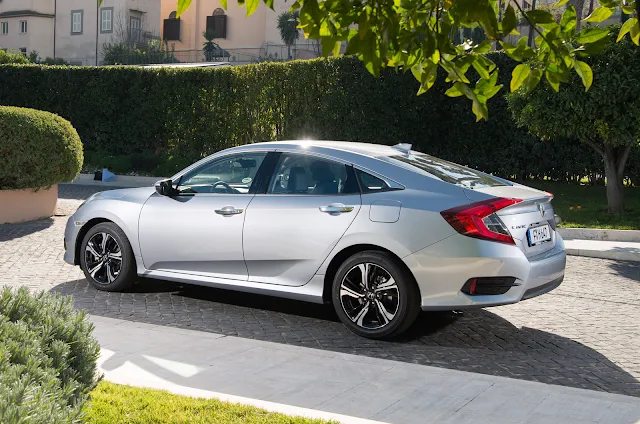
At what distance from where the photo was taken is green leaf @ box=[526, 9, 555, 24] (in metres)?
3.25

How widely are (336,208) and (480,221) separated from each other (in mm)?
1274

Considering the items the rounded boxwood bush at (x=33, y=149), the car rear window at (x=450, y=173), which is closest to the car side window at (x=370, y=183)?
the car rear window at (x=450, y=173)

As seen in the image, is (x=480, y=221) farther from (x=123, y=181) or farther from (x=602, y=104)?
(x=123, y=181)

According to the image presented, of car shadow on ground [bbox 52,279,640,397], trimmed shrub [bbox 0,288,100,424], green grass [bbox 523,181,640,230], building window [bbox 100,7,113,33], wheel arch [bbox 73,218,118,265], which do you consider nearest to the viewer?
trimmed shrub [bbox 0,288,100,424]

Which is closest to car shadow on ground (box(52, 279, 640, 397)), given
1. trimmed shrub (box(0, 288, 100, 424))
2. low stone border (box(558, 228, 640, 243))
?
trimmed shrub (box(0, 288, 100, 424))

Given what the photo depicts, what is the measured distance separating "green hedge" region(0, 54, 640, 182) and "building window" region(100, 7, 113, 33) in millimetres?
41716

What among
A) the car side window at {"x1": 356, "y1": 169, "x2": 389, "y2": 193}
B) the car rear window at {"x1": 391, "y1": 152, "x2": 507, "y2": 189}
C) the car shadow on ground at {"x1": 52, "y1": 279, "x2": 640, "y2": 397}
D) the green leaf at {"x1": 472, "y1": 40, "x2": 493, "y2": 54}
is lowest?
the car shadow on ground at {"x1": 52, "y1": 279, "x2": 640, "y2": 397}

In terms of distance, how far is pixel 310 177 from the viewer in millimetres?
7676

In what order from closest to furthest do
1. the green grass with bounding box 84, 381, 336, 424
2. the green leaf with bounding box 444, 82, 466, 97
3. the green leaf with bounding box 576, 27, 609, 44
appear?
1. the green leaf with bounding box 576, 27, 609, 44
2. the green leaf with bounding box 444, 82, 466, 97
3. the green grass with bounding box 84, 381, 336, 424

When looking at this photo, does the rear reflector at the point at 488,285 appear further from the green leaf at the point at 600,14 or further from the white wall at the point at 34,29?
the white wall at the point at 34,29

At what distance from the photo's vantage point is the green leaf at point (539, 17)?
3248mm

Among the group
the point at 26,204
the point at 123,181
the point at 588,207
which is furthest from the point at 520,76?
the point at 123,181

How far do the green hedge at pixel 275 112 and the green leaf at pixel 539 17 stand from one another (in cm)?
1726

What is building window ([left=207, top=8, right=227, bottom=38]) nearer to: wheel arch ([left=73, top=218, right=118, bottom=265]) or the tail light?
wheel arch ([left=73, top=218, right=118, bottom=265])
